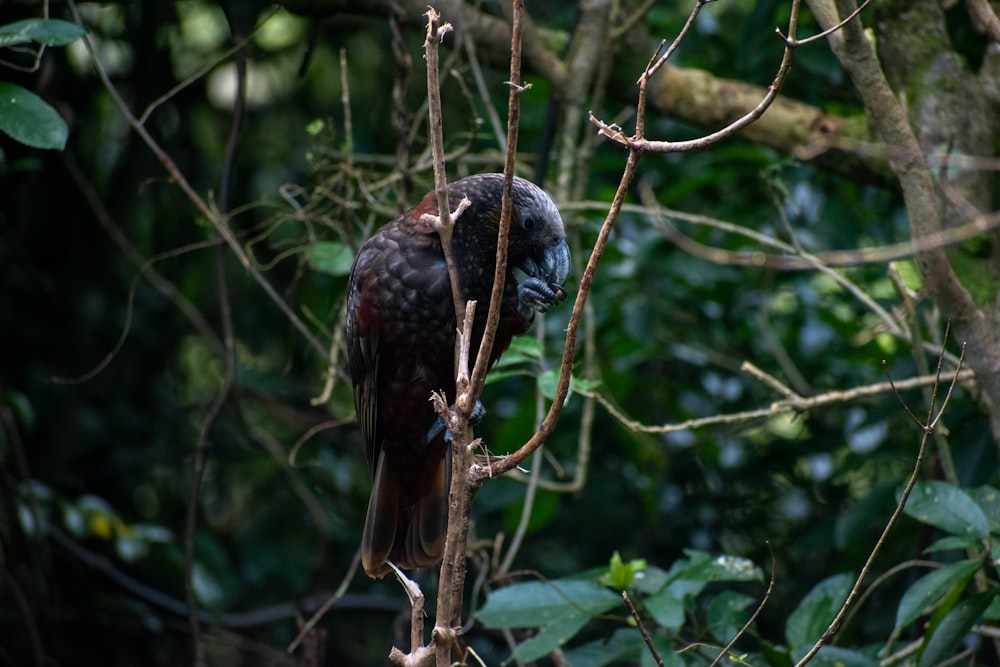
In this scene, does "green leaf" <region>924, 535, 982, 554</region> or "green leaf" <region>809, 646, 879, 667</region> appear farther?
"green leaf" <region>809, 646, 879, 667</region>

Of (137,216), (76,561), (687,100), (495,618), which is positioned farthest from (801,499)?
(137,216)

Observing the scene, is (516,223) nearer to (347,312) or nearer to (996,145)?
(347,312)

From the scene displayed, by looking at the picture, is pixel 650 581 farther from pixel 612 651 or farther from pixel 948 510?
pixel 948 510

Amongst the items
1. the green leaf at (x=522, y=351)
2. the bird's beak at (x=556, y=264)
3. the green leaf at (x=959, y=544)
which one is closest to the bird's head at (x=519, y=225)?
the bird's beak at (x=556, y=264)

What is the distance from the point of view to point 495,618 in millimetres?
2273

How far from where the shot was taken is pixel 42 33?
2.33 meters

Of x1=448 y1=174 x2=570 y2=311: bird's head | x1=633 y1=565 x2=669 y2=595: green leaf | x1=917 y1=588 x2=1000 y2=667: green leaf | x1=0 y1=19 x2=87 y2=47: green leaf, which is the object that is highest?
x1=0 y1=19 x2=87 y2=47: green leaf

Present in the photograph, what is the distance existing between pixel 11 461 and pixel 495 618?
2.13 metres

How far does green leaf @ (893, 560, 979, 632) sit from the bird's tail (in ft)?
3.85

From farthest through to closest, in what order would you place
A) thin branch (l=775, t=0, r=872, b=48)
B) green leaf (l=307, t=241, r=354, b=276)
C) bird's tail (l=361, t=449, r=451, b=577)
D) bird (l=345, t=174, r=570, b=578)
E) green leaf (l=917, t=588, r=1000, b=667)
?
1. green leaf (l=307, t=241, r=354, b=276)
2. bird's tail (l=361, t=449, r=451, b=577)
3. bird (l=345, t=174, r=570, b=578)
4. green leaf (l=917, t=588, r=1000, b=667)
5. thin branch (l=775, t=0, r=872, b=48)

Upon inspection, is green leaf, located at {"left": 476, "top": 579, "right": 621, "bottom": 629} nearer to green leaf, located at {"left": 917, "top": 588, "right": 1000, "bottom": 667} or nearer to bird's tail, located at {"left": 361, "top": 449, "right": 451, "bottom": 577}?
bird's tail, located at {"left": 361, "top": 449, "right": 451, "bottom": 577}

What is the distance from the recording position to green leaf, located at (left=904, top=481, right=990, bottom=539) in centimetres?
207

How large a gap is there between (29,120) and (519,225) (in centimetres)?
115

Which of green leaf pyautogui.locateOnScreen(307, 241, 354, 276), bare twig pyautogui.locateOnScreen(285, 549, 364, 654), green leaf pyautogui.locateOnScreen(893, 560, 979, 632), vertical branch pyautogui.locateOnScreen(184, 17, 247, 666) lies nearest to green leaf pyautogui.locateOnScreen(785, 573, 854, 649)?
green leaf pyautogui.locateOnScreen(893, 560, 979, 632)
